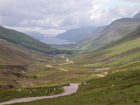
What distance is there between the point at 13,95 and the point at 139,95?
64299 millimetres

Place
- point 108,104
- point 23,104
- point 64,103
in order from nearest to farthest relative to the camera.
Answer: point 108,104
point 64,103
point 23,104

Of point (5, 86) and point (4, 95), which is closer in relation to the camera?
point (4, 95)

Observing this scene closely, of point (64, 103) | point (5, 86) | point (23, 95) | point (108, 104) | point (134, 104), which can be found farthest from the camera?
point (5, 86)

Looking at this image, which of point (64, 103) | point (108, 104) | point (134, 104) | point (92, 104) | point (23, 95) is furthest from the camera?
point (23, 95)

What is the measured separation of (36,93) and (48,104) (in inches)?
1685

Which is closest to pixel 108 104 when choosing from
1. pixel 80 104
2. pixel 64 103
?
pixel 80 104

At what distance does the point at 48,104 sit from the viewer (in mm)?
68188

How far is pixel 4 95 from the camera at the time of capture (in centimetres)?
10725

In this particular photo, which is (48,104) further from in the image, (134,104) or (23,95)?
(23,95)

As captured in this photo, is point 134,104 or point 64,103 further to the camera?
point 64,103

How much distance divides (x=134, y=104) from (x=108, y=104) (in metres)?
6.76

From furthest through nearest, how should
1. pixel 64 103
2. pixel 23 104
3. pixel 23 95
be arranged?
1. pixel 23 95
2. pixel 23 104
3. pixel 64 103

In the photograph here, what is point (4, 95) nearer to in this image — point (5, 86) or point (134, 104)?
point (5, 86)

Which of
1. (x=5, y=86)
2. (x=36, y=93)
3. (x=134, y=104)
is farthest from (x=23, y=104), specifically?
(x=5, y=86)
